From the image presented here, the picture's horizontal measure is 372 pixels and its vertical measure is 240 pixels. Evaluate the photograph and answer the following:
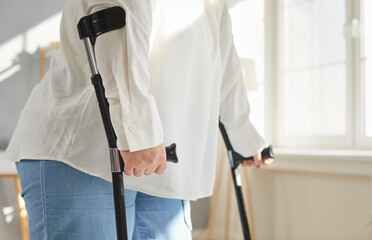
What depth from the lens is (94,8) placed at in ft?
2.53

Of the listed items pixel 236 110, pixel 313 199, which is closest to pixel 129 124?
pixel 236 110

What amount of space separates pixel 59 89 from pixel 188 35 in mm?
309

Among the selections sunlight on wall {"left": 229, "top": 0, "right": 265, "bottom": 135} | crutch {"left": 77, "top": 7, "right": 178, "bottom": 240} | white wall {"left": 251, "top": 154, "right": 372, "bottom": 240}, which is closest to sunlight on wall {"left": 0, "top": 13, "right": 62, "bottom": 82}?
sunlight on wall {"left": 229, "top": 0, "right": 265, "bottom": 135}

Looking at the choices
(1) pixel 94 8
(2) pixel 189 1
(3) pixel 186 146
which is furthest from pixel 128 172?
(2) pixel 189 1

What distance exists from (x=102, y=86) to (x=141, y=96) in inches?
3.6

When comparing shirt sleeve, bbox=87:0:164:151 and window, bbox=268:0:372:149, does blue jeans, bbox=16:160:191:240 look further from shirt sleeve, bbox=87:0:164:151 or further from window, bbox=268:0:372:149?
window, bbox=268:0:372:149

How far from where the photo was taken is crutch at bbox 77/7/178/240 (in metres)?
0.73

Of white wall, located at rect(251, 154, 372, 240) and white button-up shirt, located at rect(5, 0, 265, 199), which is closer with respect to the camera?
white button-up shirt, located at rect(5, 0, 265, 199)

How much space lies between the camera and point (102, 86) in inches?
30.1

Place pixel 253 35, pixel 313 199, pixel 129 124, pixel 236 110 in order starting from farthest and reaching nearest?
pixel 253 35 → pixel 313 199 → pixel 236 110 → pixel 129 124

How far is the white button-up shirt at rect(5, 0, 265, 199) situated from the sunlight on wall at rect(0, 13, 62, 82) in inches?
79.1

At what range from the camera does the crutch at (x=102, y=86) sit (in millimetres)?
730

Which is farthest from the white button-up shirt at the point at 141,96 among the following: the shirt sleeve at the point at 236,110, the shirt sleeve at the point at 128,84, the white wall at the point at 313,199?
the white wall at the point at 313,199

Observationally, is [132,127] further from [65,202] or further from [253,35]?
[253,35]
